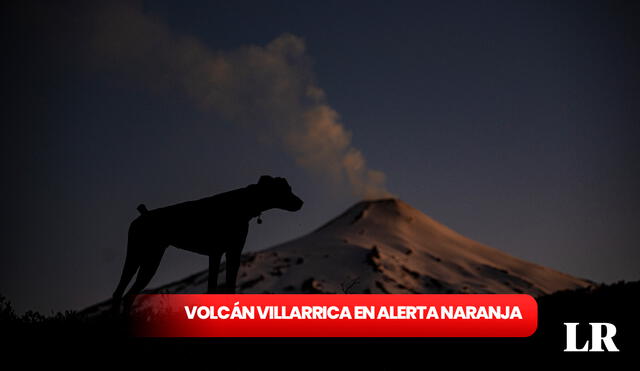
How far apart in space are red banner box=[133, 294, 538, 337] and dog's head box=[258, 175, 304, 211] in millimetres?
1358

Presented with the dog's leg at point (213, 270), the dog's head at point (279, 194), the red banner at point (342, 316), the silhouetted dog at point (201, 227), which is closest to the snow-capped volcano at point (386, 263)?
the dog's head at point (279, 194)

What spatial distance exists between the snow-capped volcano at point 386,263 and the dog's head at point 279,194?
35.9 m

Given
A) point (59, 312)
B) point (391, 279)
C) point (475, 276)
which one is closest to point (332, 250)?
point (391, 279)

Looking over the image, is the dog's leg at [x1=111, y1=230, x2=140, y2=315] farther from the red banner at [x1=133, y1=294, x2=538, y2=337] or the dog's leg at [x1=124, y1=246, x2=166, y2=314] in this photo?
the red banner at [x1=133, y1=294, x2=538, y2=337]

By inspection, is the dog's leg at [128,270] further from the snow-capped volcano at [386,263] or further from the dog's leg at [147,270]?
the snow-capped volcano at [386,263]

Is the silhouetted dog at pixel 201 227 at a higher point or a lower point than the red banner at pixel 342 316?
higher

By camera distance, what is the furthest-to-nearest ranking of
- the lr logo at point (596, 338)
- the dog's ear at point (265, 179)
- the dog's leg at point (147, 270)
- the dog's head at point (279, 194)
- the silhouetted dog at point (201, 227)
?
the dog's ear at point (265, 179), the dog's head at point (279, 194), the dog's leg at point (147, 270), the silhouetted dog at point (201, 227), the lr logo at point (596, 338)

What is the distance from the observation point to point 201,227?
760 cm

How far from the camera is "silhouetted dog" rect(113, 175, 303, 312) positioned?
7.51 m

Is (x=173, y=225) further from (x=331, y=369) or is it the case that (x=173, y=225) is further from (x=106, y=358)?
(x=331, y=369)

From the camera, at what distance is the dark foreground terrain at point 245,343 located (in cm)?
642

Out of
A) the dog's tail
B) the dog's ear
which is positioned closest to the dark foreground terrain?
the dog's tail

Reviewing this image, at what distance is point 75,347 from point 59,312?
6.28 ft

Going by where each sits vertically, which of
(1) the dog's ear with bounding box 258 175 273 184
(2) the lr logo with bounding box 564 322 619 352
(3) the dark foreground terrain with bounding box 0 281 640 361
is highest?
(1) the dog's ear with bounding box 258 175 273 184
